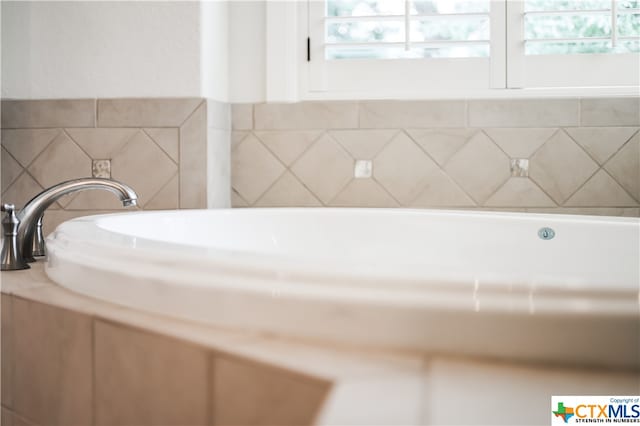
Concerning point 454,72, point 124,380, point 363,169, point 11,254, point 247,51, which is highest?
point 247,51

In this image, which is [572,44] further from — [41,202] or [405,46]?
[41,202]

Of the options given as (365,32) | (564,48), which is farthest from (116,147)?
(564,48)

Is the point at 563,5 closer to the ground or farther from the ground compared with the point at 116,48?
farther from the ground

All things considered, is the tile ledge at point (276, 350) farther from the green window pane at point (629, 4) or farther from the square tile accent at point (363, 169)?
the green window pane at point (629, 4)

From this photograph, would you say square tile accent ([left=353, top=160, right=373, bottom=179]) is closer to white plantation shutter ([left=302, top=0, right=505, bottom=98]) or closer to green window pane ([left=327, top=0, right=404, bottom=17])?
white plantation shutter ([left=302, top=0, right=505, bottom=98])

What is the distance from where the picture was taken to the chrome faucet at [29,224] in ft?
3.79

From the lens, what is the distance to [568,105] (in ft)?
7.03

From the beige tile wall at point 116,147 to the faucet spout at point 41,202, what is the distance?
0.73 metres

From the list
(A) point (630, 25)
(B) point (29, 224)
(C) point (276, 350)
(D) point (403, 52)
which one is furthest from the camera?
(D) point (403, 52)

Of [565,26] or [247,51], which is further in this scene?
[247,51]

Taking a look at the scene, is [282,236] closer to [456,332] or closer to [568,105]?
[568,105]

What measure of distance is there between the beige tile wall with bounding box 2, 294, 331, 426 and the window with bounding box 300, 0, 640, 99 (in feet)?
5.20

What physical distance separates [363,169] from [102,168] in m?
0.91

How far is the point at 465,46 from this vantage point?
7.16ft
